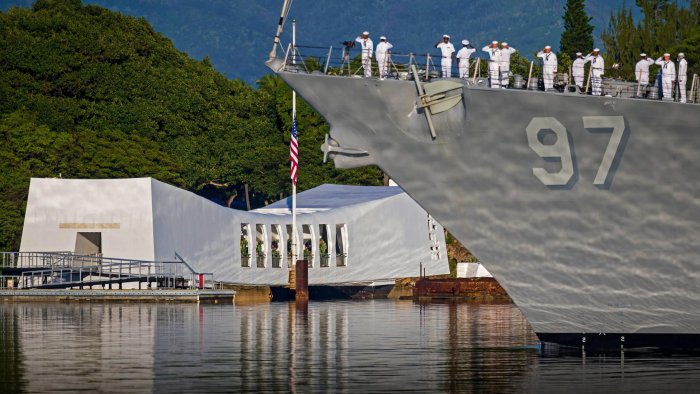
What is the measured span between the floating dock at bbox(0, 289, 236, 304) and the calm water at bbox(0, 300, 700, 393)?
31.5ft

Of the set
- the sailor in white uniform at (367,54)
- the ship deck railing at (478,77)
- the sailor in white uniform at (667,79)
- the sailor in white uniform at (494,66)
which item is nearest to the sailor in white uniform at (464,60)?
the ship deck railing at (478,77)

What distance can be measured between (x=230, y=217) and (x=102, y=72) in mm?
31872

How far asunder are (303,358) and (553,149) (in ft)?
23.8

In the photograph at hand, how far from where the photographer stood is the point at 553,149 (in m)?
32.2

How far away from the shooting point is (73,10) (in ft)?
333

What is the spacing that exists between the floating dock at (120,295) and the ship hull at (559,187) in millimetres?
27757

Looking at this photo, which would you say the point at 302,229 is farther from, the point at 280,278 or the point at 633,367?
the point at 633,367

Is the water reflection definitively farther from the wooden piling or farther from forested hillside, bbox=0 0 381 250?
forested hillside, bbox=0 0 381 250

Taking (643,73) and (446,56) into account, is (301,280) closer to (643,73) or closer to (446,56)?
(446,56)

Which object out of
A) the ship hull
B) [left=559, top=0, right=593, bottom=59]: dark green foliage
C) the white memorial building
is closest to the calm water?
the ship hull

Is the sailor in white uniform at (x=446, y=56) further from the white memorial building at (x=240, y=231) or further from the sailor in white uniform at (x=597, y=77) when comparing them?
the white memorial building at (x=240, y=231)

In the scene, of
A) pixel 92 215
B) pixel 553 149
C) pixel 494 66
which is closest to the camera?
pixel 553 149

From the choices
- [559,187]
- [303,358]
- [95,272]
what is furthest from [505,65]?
[95,272]

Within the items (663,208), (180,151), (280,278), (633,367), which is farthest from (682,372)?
(180,151)
